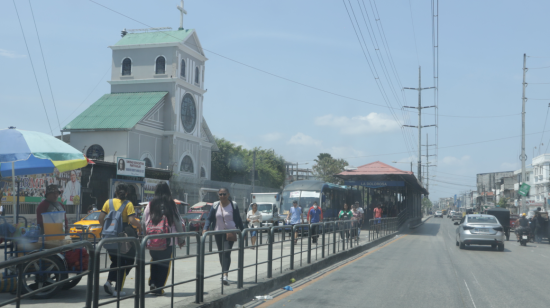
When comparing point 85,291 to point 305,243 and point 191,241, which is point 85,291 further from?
point 305,243

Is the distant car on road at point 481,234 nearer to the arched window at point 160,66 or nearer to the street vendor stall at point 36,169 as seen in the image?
the street vendor stall at point 36,169

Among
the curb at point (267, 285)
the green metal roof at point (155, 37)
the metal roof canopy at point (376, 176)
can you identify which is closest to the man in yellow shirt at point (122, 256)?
the curb at point (267, 285)

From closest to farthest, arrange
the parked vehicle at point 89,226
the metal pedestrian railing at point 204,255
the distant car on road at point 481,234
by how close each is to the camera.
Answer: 1. the metal pedestrian railing at point 204,255
2. the parked vehicle at point 89,226
3. the distant car on road at point 481,234

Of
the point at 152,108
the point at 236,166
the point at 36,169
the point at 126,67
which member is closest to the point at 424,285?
the point at 36,169

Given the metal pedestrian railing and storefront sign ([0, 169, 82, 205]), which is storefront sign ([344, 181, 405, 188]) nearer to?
storefront sign ([0, 169, 82, 205])

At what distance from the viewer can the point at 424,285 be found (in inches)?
410

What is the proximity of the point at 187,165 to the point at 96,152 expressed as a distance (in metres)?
8.96

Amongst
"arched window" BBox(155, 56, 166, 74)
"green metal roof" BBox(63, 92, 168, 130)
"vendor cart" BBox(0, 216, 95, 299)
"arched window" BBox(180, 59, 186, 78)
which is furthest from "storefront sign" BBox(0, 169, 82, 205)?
"arched window" BBox(180, 59, 186, 78)

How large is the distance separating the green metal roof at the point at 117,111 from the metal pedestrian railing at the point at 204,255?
3356cm

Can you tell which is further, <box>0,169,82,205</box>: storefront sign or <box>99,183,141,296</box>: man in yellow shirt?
<box>0,169,82,205</box>: storefront sign

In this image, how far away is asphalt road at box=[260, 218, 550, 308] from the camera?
8570mm

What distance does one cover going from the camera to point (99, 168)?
1213 inches

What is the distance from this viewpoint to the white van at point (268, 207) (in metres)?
31.8

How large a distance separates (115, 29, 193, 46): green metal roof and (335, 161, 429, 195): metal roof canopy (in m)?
22.8
